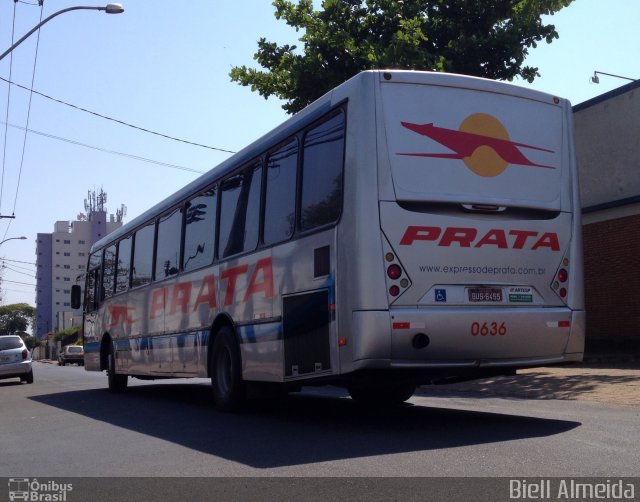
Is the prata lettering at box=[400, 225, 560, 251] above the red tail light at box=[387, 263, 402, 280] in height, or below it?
above

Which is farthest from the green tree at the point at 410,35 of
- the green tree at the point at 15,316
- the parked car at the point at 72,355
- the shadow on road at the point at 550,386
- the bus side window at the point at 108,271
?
the green tree at the point at 15,316

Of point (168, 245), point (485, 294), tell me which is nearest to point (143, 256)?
point (168, 245)

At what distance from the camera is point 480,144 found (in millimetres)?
8547

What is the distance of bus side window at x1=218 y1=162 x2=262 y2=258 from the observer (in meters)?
10.5

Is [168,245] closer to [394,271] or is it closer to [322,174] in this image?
[322,174]

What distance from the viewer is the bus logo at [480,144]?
27.4ft

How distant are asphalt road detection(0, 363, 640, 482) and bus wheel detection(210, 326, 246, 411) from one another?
0.80ft

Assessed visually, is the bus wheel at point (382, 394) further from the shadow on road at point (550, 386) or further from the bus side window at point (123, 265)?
the bus side window at point (123, 265)

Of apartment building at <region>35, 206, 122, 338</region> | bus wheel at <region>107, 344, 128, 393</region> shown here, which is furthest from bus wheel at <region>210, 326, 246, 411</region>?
apartment building at <region>35, 206, 122, 338</region>

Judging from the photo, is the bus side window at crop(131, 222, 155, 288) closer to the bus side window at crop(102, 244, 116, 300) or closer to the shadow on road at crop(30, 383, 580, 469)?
the bus side window at crop(102, 244, 116, 300)

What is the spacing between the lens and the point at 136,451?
7.84 metres

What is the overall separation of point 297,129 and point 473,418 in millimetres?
3860

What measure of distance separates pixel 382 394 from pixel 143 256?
6.02 meters

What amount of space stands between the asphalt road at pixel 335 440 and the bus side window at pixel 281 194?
7.37 ft
